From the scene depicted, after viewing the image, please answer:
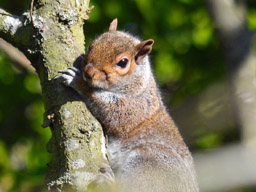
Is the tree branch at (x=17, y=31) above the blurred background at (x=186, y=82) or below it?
below

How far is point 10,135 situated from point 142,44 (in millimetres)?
2627

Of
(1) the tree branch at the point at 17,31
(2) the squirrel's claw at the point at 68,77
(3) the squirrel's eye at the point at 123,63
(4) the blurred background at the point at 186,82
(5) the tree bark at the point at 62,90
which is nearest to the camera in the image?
(5) the tree bark at the point at 62,90

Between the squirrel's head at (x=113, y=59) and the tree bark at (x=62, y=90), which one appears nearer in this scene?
the tree bark at (x=62, y=90)

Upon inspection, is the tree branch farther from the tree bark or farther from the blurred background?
the blurred background

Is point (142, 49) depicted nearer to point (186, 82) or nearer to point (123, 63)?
point (123, 63)

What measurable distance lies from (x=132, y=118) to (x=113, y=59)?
0.48 meters

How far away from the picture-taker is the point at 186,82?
5.64 m

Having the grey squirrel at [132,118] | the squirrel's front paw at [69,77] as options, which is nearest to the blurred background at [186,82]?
the grey squirrel at [132,118]

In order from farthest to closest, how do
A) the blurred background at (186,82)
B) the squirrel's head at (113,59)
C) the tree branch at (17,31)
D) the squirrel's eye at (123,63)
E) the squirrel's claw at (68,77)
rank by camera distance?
the blurred background at (186,82) < the squirrel's eye at (123,63) < the squirrel's head at (113,59) < the tree branch at (17,31) < the squirrel's claw at (68,77)

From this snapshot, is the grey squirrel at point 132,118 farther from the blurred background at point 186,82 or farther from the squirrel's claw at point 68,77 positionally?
the blurred background at point 186,82

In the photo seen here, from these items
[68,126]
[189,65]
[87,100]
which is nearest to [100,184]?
[68,126]

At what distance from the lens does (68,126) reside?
3.03 m

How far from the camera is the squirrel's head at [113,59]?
3617 mm

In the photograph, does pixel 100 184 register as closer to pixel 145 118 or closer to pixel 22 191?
pixel 145 118
